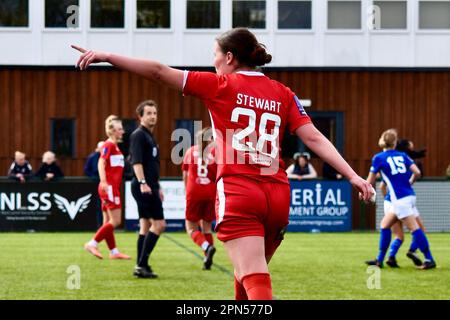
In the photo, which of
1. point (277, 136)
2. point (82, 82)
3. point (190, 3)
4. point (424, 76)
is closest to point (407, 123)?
point (424, 76)

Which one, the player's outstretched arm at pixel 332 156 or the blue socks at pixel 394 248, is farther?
the blue socks at pixel 394 248

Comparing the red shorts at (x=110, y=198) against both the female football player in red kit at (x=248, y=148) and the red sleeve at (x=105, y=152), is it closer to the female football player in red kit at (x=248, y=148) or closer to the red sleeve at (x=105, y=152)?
the red sleeve at (x=105, y=152)

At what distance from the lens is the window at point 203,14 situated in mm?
34156

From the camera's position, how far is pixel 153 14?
34031 mm

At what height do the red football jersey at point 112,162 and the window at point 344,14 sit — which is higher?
the window at point 344,14

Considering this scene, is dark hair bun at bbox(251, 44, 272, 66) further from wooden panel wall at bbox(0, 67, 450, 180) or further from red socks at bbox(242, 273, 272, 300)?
wooden panel wall at bbox(0, 67, 450, 180)

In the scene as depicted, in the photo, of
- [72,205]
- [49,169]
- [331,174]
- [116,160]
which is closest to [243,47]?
[116,160]

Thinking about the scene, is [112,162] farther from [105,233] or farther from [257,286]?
[257,286]

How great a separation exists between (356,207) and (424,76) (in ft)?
20.8

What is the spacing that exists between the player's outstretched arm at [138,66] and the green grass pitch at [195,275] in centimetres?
499

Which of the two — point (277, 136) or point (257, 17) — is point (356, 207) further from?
point (277, 136)

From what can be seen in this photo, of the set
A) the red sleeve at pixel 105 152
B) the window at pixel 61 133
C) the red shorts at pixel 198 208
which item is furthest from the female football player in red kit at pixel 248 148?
the window at pixel 61 133
